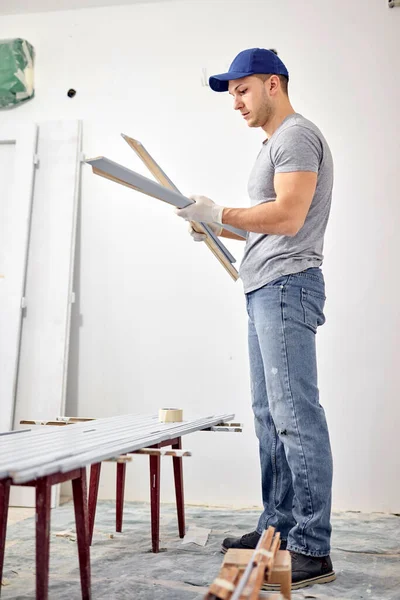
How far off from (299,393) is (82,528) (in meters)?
0.67

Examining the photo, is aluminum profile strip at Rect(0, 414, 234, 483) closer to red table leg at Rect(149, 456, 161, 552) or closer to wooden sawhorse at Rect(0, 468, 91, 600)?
wooden sawhorse at Rect(0, 468, 91, 600)

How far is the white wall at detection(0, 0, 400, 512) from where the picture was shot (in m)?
2.83

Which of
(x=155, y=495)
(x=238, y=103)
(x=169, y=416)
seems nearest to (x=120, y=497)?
(x=155, y=495)

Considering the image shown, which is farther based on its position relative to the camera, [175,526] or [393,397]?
[393,397]

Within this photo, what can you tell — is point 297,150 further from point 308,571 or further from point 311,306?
point 308,571

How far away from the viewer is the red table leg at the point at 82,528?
4.49 feet

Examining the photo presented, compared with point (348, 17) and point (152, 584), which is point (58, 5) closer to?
point (348, 17)

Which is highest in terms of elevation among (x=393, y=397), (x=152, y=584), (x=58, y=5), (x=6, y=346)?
(x=58, y=5)

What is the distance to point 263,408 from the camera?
194cm

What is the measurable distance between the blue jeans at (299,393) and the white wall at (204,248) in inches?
43.7

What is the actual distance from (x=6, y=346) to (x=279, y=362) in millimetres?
1680

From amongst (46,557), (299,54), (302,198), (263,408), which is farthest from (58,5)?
(46,557)

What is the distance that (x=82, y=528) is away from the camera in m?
1.37

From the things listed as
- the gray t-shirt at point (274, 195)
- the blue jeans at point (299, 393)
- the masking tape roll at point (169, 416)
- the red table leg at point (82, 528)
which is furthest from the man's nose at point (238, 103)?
the red table leg at point (82, 528)
